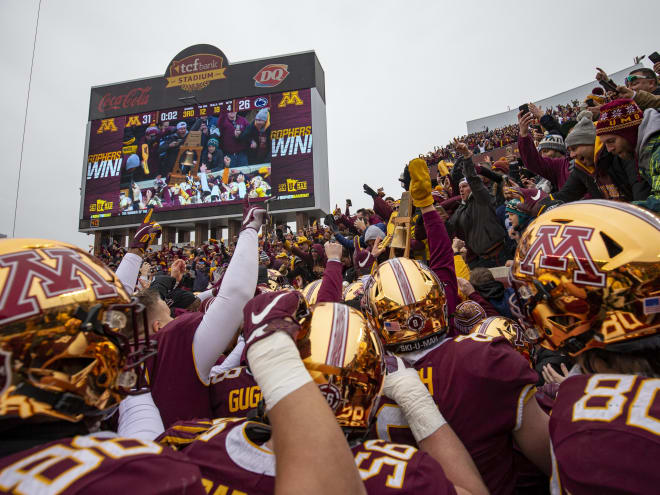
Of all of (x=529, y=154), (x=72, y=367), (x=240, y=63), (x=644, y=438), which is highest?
(x=240, y=63)

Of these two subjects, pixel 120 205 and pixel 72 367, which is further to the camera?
pixel 120 205

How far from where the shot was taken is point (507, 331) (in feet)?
10.1

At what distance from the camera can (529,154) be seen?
16.4 feet

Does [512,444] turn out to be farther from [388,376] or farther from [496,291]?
[496,291]

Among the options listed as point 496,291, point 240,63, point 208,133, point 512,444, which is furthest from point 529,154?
point 240,63

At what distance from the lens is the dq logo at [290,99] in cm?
2759

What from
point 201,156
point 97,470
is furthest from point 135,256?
point 201,156

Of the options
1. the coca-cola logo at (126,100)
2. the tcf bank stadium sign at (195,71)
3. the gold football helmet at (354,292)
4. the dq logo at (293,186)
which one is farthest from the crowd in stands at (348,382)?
the coca-cola logo at (126,100)

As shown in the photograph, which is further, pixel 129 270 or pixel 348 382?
pixel 129 270

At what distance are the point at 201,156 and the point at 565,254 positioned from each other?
2950 cm

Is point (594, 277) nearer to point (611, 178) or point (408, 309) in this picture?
point (408, 309)

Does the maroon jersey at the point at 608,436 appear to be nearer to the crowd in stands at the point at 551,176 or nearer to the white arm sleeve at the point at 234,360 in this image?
the crowd in stands at the point at 551,176

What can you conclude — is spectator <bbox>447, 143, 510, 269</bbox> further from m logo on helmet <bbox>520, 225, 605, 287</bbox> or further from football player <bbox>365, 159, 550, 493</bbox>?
m logo on helmet <bbox>520, 225, 605, 287</bbox>

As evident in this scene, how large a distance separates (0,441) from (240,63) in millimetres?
33243
